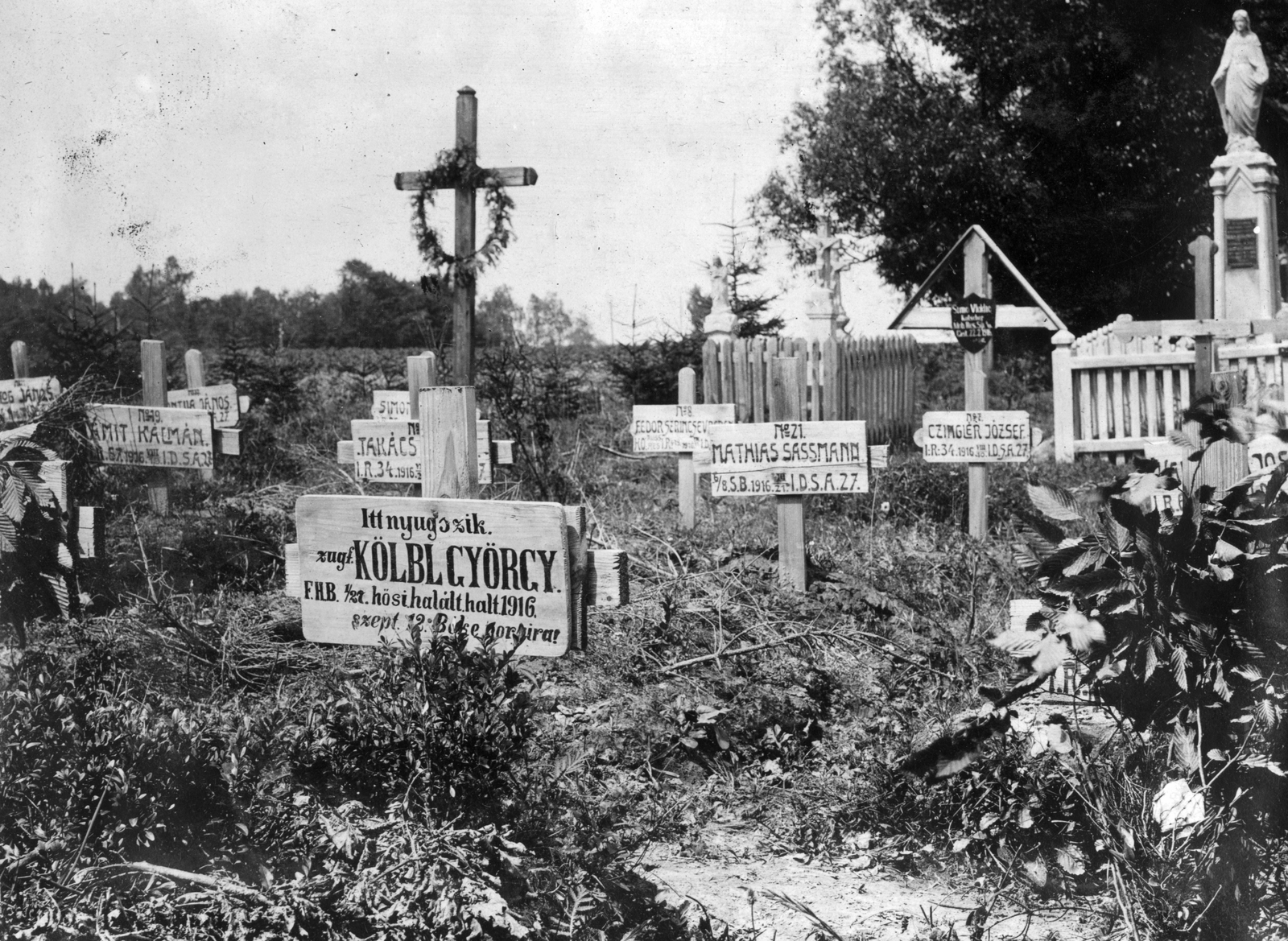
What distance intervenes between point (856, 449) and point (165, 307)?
40.5ft

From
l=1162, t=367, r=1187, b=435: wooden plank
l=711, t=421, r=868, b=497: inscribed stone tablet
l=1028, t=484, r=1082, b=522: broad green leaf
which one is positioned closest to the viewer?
l=1028, t=484, r=1082, b=522: broad green leaf

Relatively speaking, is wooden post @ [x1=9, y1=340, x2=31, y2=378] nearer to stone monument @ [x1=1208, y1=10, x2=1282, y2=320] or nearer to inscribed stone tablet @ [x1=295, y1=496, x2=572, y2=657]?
inscribed stone tablet @ [x1=295, y1=496, x2=572, y2=657]

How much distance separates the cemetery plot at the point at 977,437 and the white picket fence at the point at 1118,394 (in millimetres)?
5119

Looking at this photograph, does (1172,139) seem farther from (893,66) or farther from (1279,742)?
(1279,742)

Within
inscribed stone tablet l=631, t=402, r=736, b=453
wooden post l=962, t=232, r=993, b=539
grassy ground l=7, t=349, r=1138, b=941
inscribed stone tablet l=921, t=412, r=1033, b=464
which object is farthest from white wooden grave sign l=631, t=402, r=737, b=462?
grassy ground l=7, t=349, r=1138, b=941

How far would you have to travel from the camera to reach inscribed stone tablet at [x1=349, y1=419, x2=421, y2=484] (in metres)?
7.56

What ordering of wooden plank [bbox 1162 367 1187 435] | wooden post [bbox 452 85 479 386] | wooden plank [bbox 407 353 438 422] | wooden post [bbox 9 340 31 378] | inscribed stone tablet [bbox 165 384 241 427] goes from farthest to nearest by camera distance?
wooden plank [bbox 1162 367 1187 435]
wooden post [bbox 9 340 31 378]
inscribed stone tablet [bbox 165 384 241 427]
wooden plank [bbox 407 353 438 422]
wooden post [bbox 452 85 479 386]

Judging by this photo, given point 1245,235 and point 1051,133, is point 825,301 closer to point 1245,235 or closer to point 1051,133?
point 1245,235

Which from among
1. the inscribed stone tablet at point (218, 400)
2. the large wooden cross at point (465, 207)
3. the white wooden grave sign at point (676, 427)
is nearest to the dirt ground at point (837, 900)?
the large wooden cross at point (465, 207)

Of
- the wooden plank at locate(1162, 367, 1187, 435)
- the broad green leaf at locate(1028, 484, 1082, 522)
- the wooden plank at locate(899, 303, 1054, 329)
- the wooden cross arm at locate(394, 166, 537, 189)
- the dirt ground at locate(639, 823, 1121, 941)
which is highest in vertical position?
the wooden cross arm at locate(394, 166, 537, 189)

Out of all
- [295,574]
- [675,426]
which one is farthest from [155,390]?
[295,574]

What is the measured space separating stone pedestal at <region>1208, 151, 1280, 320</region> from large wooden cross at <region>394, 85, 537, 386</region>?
10.8m

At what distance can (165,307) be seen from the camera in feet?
52.0

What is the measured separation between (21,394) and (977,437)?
8.08 meters
